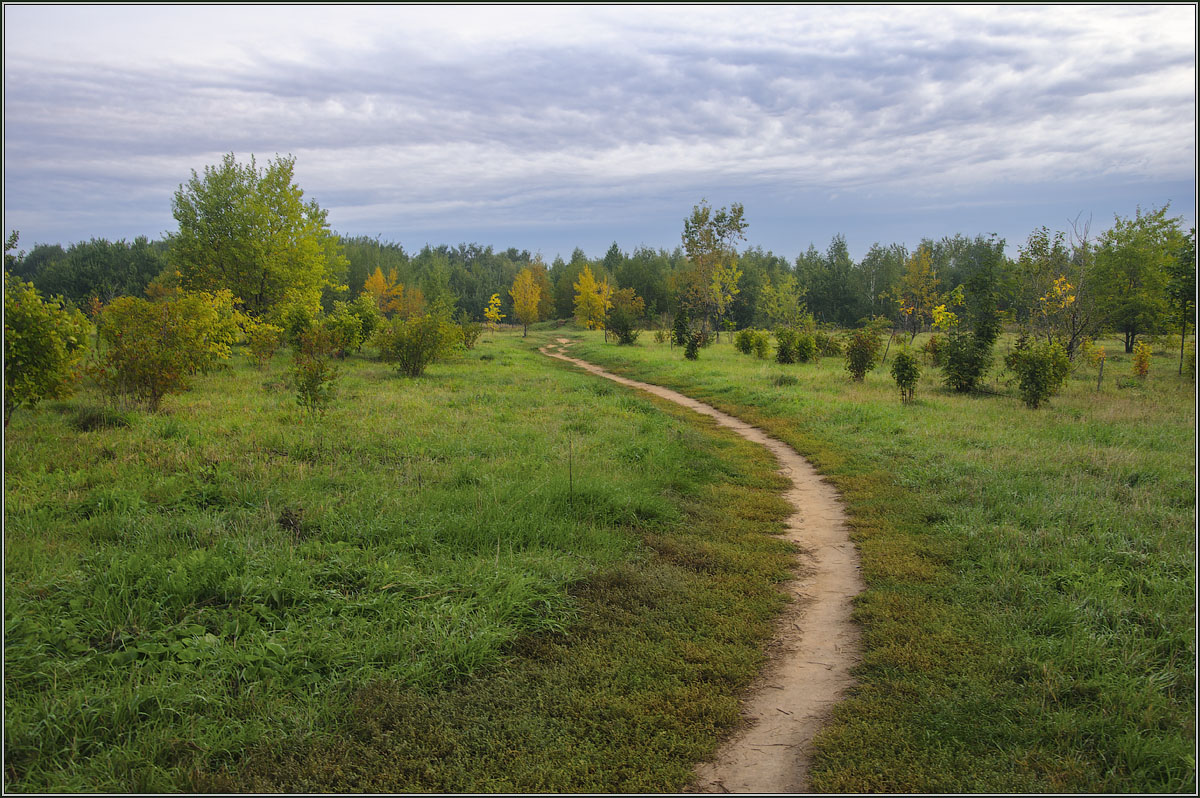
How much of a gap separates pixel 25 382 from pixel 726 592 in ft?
32.6

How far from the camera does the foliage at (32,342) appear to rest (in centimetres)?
870

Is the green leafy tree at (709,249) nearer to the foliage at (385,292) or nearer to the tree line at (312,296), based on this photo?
the tree line at (312,296)

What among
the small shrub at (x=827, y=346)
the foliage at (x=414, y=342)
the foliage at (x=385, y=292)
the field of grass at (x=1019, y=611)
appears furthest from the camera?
the foliage at (x=385, y=292)

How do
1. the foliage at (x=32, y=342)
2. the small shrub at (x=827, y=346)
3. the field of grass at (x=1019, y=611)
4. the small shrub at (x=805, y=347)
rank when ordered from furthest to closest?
the small shrub at (x=827, y=346) < the small shrub at (x=805, y=347) < the foliage at (x=32, y=342) < the field of grass at (x=1019, y=611)

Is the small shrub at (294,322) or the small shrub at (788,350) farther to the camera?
the small shrub at (788,350)

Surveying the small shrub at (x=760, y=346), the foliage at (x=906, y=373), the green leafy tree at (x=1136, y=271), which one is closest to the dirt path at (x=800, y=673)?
the foliage at (x=906, y=373)

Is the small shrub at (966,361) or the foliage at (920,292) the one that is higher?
the foliage at (920,292)

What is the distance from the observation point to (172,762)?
11.5ft

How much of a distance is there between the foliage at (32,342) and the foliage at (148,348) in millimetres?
3472

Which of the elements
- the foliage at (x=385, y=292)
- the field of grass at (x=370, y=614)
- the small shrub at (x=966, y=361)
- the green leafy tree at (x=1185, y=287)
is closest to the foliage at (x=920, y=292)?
the green leafy tree at (x=1185, y=287)

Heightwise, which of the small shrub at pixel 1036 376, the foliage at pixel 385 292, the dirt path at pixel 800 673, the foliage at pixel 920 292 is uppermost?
the foliage at pixel 385 292

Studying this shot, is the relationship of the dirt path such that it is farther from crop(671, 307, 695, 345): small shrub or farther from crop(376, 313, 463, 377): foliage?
crop(671, 307, 695, 345): small shrub

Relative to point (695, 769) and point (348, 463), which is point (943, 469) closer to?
point (695, 769)

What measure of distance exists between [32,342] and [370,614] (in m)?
7.58
